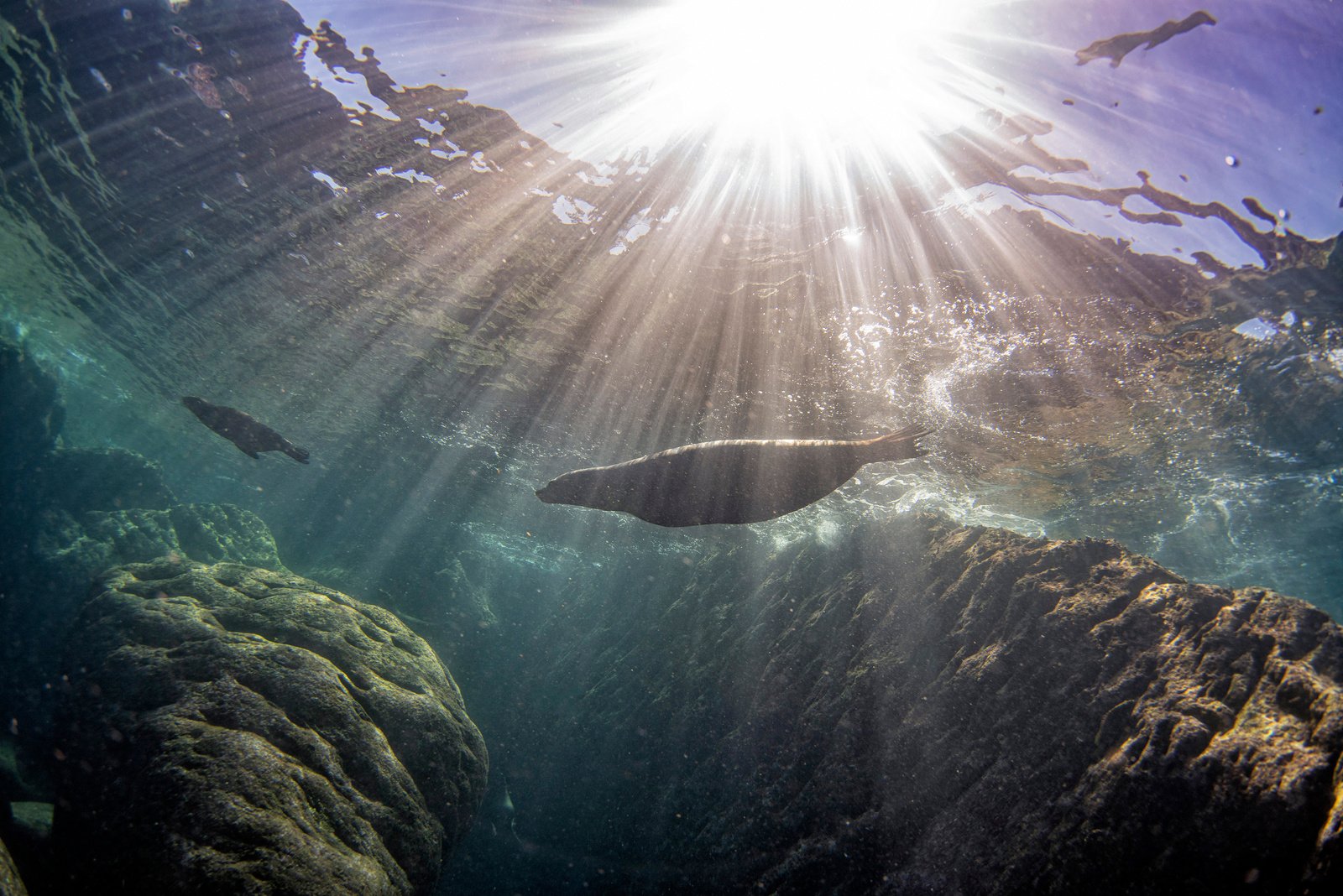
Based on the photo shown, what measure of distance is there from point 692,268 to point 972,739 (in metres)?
7.57

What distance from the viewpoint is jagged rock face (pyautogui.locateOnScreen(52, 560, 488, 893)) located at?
3775 millimetres

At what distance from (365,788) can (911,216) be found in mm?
9392

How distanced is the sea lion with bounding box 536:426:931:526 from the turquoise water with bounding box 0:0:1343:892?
16.5ft

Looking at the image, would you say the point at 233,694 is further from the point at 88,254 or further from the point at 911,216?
the point at 88,254

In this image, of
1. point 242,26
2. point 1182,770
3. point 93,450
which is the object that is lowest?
point 93,450

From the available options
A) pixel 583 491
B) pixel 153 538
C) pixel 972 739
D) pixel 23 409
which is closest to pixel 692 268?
pixel 583 491

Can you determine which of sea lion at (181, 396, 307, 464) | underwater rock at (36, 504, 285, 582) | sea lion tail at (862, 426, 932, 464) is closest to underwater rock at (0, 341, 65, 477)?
underwater rock at (36, 504, 285, 582)

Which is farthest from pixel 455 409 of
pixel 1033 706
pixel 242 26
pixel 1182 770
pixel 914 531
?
pixel 1182 770

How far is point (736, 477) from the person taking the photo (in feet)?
11.8

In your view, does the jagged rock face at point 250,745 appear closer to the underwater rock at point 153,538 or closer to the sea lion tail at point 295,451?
the sea lion tail at point 295,451

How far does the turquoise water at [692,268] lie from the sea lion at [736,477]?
5017mm

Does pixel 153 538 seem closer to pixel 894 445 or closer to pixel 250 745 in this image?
pixel 250 745

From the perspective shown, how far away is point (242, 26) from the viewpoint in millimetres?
6543

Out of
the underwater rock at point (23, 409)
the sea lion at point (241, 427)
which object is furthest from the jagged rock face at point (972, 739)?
the underwater rock at point (23, 409)
